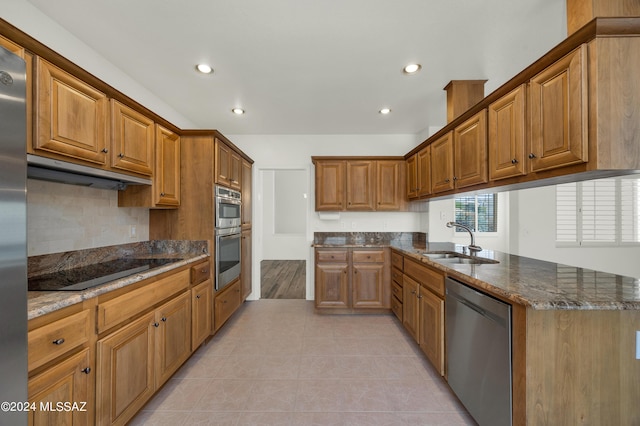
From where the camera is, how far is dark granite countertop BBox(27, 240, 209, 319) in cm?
119

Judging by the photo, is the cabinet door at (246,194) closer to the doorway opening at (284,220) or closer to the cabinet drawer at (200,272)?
the cabinet drawer at (200,272)

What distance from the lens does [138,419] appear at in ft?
5.65

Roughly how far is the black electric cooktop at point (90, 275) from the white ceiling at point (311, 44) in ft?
5.47

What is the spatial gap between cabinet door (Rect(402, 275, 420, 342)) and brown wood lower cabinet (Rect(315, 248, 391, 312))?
50cm

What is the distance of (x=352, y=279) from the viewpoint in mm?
3453

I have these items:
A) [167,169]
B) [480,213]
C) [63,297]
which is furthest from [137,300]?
[480,213]

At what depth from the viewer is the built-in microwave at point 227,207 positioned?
9.00 feet

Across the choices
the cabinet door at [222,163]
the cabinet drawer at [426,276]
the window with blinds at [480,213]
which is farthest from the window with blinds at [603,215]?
the cabinet door at [222,163]

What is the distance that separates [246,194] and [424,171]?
246cm

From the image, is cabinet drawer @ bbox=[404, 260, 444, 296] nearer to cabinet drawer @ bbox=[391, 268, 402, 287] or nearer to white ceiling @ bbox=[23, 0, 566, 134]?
cabinet drawer @ bbox=[391, 268, 402, 287]

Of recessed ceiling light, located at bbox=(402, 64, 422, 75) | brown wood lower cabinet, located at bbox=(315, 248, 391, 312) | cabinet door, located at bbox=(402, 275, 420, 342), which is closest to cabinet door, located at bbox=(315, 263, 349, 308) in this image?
brown wood lower cabinet, located at bbox=(315, 248, 391, 312)

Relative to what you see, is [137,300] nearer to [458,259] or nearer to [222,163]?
[222,163]

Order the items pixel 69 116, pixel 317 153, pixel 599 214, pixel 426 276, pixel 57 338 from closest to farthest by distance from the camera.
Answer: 1. pixel 57 338
2. pixel 69 116
3. pixel 426 276
4. pixel 317 153
5. pixel 599 214

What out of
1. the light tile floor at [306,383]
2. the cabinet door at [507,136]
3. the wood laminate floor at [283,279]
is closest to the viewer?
the cabinet door at [507,136]
